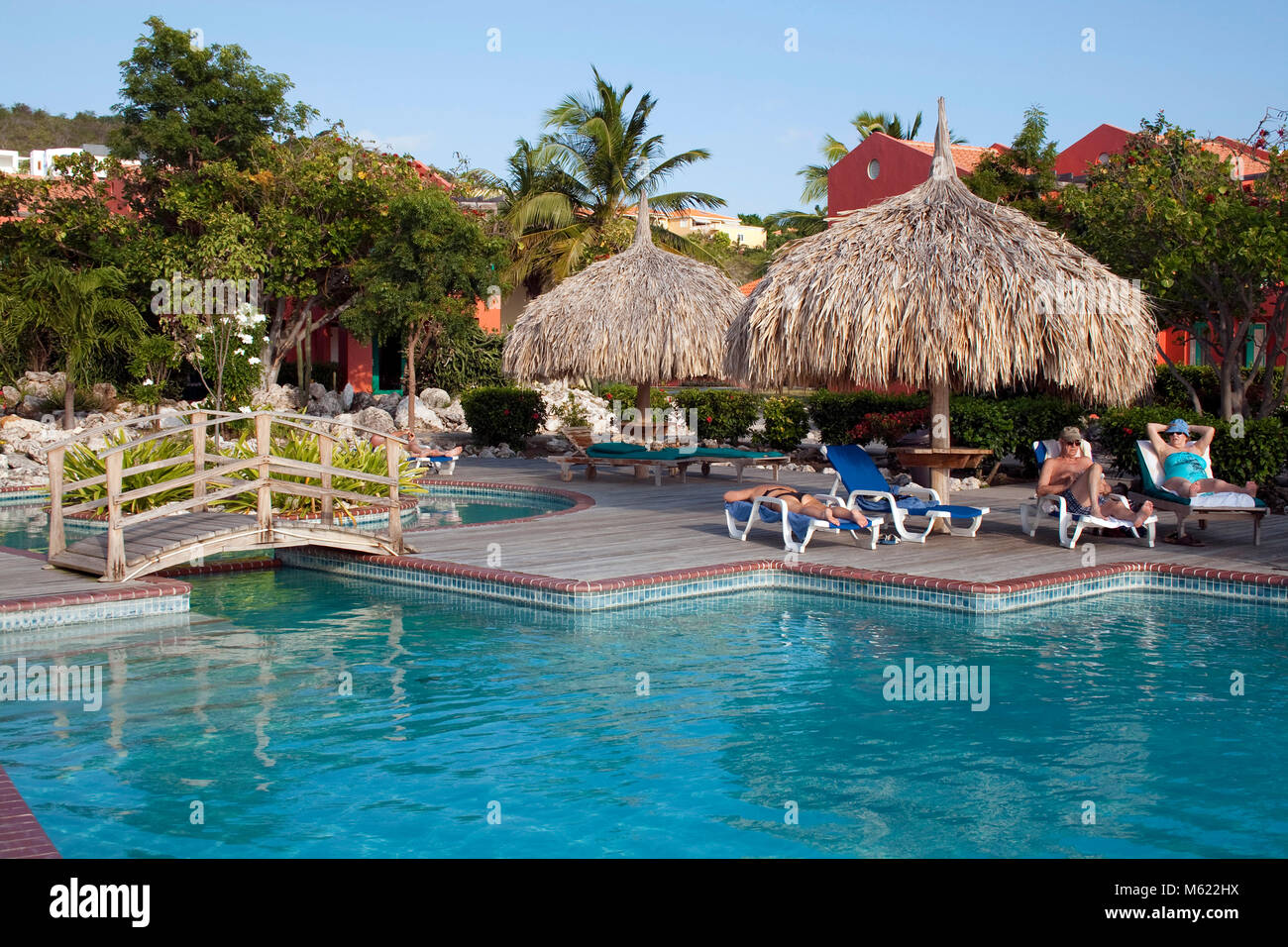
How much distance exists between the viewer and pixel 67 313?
2188 centimetres

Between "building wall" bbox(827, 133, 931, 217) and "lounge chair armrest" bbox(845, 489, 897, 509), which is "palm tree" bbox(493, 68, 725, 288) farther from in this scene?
"lounge chair armrest" bbox(845, 489, 897, 509)

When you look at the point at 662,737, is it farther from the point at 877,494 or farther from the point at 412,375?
the point at 412,375

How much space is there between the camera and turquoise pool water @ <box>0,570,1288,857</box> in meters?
4.81

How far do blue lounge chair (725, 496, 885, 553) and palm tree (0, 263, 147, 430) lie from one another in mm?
15089

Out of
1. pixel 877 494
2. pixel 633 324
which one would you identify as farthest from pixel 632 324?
pixel 877 494

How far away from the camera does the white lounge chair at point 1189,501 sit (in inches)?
406

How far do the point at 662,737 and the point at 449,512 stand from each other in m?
9.15

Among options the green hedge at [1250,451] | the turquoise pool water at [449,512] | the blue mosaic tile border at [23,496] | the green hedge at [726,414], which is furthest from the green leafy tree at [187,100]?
the green hedge at [1250,451]

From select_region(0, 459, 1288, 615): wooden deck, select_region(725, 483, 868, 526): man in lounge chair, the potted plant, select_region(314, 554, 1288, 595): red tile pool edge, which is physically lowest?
select_region(314, 554, 1288, 595): red tile pool edge

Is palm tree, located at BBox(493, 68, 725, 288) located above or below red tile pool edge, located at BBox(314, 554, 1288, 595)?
above

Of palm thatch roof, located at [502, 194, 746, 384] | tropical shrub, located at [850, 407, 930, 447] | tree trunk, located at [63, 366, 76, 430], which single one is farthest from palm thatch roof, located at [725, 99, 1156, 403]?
tree trunk, located at [63, 366, 76, 430]

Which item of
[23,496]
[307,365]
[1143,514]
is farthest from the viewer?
[307,365]
